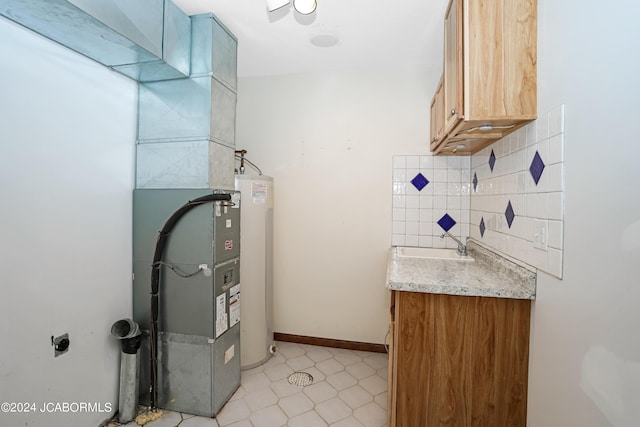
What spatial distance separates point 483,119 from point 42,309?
7.29ft

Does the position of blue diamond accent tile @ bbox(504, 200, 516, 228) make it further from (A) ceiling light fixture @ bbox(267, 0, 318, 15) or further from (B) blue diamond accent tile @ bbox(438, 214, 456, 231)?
(A) ceiling light fixture @ bbox(267, 0, 318, 15)

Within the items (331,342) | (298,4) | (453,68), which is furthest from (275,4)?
(331,342)

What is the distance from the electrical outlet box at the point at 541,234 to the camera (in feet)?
3.89

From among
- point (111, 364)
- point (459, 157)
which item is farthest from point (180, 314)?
point (459, 157)

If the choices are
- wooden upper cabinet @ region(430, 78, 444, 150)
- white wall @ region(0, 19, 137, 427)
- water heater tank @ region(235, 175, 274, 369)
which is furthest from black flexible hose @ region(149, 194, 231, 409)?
wooden upper cabinet @ region(430, 78, 444, 150)

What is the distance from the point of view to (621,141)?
32.4 inches

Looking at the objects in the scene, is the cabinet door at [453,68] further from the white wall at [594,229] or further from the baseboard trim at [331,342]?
the baseboard trim at [331,342]

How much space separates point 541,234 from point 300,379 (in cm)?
181

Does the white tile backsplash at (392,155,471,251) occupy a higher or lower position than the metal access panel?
higher

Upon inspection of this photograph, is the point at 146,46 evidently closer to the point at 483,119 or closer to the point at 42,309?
the point at 42,309

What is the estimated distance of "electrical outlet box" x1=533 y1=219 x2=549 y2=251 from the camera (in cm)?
119

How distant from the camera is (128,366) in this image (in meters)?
1.68

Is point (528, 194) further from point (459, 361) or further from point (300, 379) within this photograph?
point (300, 379)

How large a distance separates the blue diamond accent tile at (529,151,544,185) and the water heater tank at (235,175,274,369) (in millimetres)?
1722
